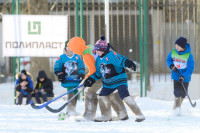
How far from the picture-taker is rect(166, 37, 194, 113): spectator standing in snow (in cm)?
808

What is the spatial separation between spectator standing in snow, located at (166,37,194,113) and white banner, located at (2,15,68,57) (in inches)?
130

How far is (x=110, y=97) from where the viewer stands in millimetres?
7469

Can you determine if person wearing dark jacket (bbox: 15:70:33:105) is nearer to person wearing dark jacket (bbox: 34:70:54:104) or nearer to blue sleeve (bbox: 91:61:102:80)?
person wearing dark jacket (bbox: 34:70:54:104)

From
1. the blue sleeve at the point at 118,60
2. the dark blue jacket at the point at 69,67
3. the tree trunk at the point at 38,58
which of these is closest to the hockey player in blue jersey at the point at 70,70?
the dark blue jacket at the point at 69,67

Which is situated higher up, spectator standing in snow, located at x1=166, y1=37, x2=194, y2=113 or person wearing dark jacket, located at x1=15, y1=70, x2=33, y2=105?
spectator standing in snow, located at x1=166, y1=37, x2=194, y2=113

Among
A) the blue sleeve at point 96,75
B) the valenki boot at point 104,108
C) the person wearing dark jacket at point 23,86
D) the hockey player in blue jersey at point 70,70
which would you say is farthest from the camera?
the person wearing dark jacket at point 23,86

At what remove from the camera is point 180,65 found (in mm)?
8148

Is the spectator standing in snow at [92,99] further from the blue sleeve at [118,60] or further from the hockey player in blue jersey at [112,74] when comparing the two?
the blue sleeve at [118,60]

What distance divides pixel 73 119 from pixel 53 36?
363 centimetres

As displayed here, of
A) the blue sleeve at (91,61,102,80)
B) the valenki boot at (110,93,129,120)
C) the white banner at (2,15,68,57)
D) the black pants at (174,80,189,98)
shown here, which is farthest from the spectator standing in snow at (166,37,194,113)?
the white banner at (2,15,68,57)

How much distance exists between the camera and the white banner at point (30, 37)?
1078 centimetres

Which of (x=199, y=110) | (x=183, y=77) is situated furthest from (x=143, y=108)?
(x=183, y=77)

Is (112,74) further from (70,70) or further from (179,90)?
(179,90)

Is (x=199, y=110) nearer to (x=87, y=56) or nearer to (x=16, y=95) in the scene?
(x=87, y=56)
